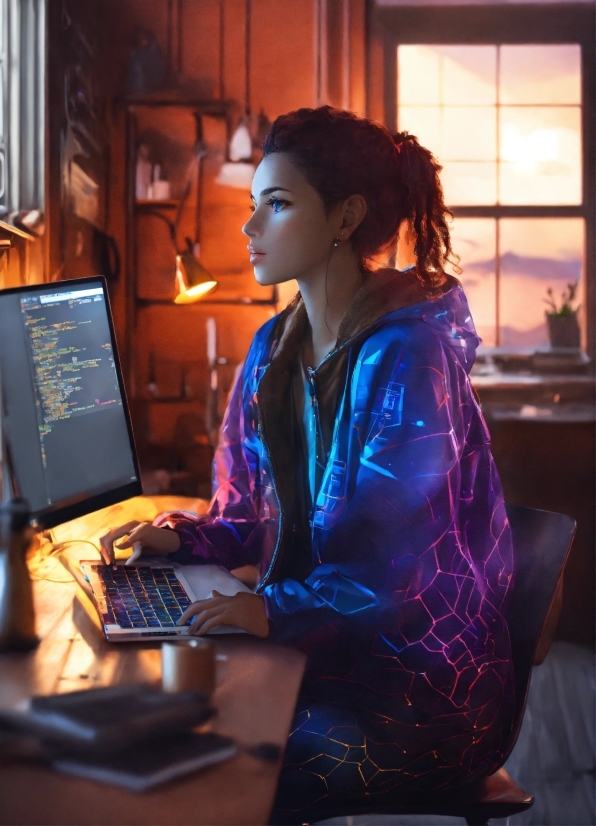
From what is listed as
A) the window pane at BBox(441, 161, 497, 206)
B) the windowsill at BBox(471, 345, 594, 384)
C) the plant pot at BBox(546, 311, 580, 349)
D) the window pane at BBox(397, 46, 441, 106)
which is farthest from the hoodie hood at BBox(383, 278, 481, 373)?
the window pane at BBox(397, 46, 441, 106)

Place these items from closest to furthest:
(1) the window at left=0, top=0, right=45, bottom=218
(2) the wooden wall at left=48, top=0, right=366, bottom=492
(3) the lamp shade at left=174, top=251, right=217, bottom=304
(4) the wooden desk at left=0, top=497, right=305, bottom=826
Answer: (4) the wooden desk at left=0, top=497, right=305, bottom=826, (1) the window at left=0, top=0, right=45, bottom=218, (3) the lamp shade at left=174, top=251, right=217, bottom=304, (2) the wooden wall at left=48, top=0, right=366, bottom=492

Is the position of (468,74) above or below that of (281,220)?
above

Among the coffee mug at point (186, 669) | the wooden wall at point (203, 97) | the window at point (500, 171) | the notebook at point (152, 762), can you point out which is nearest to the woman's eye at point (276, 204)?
the coffee mug at point (186, 669)

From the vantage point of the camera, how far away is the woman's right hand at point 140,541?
1.20m

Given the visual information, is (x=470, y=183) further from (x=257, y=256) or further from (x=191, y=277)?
(x=257, y=256)

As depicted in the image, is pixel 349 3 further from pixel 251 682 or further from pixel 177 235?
pixel 251 682

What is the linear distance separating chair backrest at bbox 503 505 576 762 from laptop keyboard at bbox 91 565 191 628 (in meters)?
0.49

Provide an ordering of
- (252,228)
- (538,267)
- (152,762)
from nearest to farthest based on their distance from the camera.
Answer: (152,762) → (252,228) → (538,267)

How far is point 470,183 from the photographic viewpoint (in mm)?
3123

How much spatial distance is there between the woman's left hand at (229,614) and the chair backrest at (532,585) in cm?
42

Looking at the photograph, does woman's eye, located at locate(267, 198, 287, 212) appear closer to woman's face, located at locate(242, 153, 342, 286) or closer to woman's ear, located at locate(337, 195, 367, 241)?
woman's face, located at locate(242, 153, 342, 286)

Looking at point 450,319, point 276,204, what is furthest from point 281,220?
point 450,319

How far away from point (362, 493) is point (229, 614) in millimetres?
245

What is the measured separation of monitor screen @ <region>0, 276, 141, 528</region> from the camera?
1.07 metres
